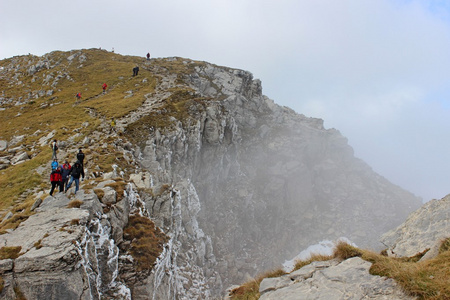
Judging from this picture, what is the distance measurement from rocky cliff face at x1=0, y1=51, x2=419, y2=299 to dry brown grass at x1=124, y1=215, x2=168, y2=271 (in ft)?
1.61

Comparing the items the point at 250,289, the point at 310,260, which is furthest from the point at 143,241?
the point at 310,260

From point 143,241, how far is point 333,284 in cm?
1442

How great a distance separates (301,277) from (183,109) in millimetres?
46433

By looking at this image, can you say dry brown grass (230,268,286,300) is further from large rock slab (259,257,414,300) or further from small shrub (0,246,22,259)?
small shrub (0,246,22,259)

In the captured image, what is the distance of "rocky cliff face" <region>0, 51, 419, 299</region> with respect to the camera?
Result: 61.6 feet

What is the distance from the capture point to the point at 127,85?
70250 millimetres

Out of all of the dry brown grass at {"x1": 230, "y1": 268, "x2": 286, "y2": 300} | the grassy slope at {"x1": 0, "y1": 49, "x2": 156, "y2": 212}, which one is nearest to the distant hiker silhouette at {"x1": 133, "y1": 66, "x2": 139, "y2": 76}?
the grassy slope at {"x1": 0, "y1": 49, "x2": 156, "y2": 212}

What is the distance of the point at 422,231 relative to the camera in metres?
12.4

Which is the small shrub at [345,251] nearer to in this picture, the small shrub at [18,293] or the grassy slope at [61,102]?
the small shrub at [18,293]

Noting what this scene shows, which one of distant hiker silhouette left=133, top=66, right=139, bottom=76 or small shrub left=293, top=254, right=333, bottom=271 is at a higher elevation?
distant hiker silhouette left=133, top=66, right=139, bottom=76

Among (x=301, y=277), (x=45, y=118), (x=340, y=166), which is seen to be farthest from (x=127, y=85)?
(x=340, y=166)

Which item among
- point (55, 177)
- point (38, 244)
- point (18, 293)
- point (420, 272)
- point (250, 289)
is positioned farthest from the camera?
point (55, 177)

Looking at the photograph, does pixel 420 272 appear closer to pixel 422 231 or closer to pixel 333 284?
pixel 333 284

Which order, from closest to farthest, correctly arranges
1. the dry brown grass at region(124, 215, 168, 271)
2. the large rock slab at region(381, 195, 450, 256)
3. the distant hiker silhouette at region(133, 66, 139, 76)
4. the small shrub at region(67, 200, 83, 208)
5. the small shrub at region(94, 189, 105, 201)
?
the large rock slab at region(381, 195, 450, 256) < the small shrub at region(67, 200, 83, 208) < the dry brown grass at region(124, 215, 168, 271) < the small shrub at region(94, 189, 105, 201) < the distant hiker silhouette at region(133, 66, 139, 76)
